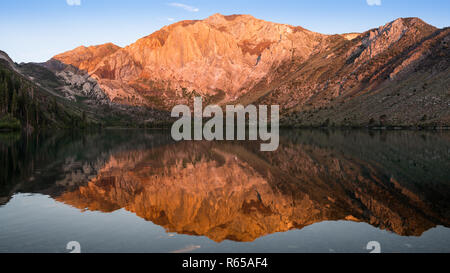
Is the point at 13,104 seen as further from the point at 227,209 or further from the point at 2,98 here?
the point at 227,209

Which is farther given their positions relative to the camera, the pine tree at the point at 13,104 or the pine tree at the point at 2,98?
the pine tree at the point at 13,104

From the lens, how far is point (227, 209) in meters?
19.6

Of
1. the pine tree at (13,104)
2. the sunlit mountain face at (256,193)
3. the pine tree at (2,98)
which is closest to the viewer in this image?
the sunlit mountain face at (256,193)

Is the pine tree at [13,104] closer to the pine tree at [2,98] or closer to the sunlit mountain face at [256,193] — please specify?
the pine tree at [2,98]

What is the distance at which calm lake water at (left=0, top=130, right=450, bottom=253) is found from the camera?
46.6 ft

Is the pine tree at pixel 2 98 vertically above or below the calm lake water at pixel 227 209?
above

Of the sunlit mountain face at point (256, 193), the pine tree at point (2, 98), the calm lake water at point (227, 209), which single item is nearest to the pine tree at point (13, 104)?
the pine tree at point (2, 98)

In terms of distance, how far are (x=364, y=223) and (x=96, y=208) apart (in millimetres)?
13897

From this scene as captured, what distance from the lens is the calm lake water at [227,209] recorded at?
46.6 ft

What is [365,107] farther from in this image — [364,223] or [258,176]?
[364,223]

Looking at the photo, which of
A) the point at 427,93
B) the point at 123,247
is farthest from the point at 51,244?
the point at 427,93

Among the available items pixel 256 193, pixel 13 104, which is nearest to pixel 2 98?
pixel 13 104

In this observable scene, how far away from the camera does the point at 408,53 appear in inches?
7510
